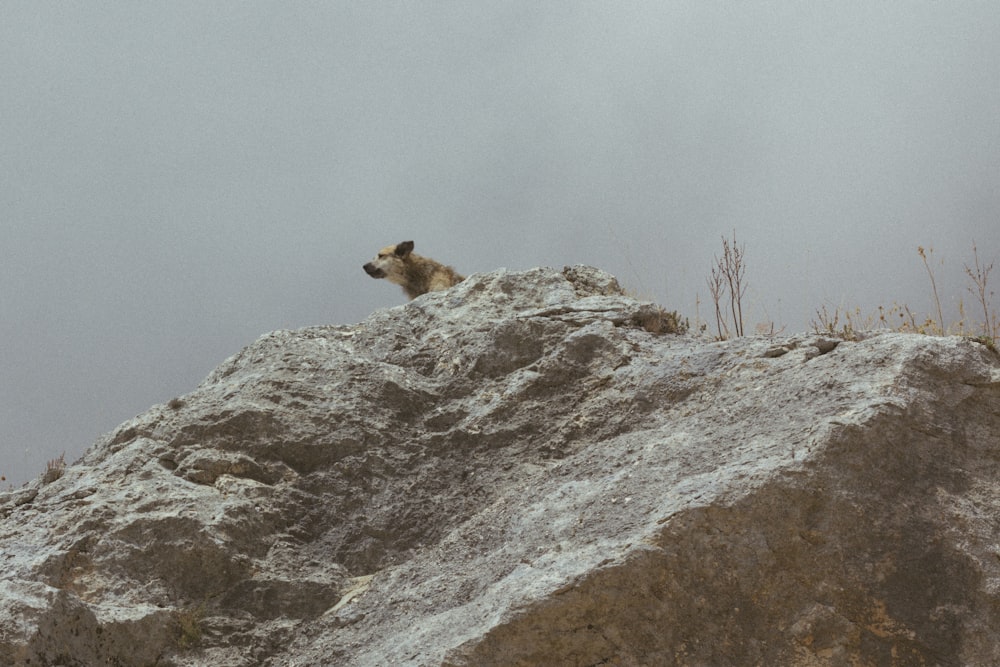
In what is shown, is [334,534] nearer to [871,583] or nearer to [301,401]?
[301,401]

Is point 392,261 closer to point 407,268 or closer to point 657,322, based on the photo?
point 407,268

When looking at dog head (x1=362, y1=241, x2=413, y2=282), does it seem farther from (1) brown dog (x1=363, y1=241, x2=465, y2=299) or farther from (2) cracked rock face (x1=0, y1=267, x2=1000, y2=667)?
(2) cracked rock face (x1=0, y1=267, x2=1000, y2=667)

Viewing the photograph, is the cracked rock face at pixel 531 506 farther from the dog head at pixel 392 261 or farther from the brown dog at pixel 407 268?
the dog head at pixel 392 261

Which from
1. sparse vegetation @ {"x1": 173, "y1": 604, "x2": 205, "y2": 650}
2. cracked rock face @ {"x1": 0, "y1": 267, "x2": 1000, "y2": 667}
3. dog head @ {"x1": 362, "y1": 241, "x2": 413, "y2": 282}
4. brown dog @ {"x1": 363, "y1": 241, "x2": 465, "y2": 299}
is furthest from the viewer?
dog head @ {"x1": 362, "y1": 241, "x2": 413, "y2": 282}

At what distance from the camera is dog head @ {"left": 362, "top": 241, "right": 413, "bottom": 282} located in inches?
406

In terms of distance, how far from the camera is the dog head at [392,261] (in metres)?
10.3

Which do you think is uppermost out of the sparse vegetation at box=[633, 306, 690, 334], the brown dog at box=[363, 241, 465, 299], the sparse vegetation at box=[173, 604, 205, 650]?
the brown dog at box=[363, 241, 465, 299]

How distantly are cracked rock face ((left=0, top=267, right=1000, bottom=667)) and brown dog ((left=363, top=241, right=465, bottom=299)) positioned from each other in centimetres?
437

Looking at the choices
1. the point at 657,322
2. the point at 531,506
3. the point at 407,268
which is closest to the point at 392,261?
the point at 407,268

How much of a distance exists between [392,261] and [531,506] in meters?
→ 6.65

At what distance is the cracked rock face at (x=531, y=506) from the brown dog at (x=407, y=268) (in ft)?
14.3

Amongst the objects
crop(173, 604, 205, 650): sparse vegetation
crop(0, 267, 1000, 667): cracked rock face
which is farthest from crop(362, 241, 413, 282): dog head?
crop(173, 604, 205, 650): sparse vegetation

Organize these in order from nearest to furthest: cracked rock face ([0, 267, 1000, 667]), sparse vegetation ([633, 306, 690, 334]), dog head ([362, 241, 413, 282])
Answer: cracked rock face ([0, 267, 1000, 667]), sparse vegetation ([633, 306, 690, 334]), dog head ([362, 241, 413, 282])

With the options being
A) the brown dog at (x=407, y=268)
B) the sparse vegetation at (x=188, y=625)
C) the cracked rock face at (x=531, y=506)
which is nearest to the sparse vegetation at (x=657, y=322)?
the cracked rock face at (x=531, y=506)
